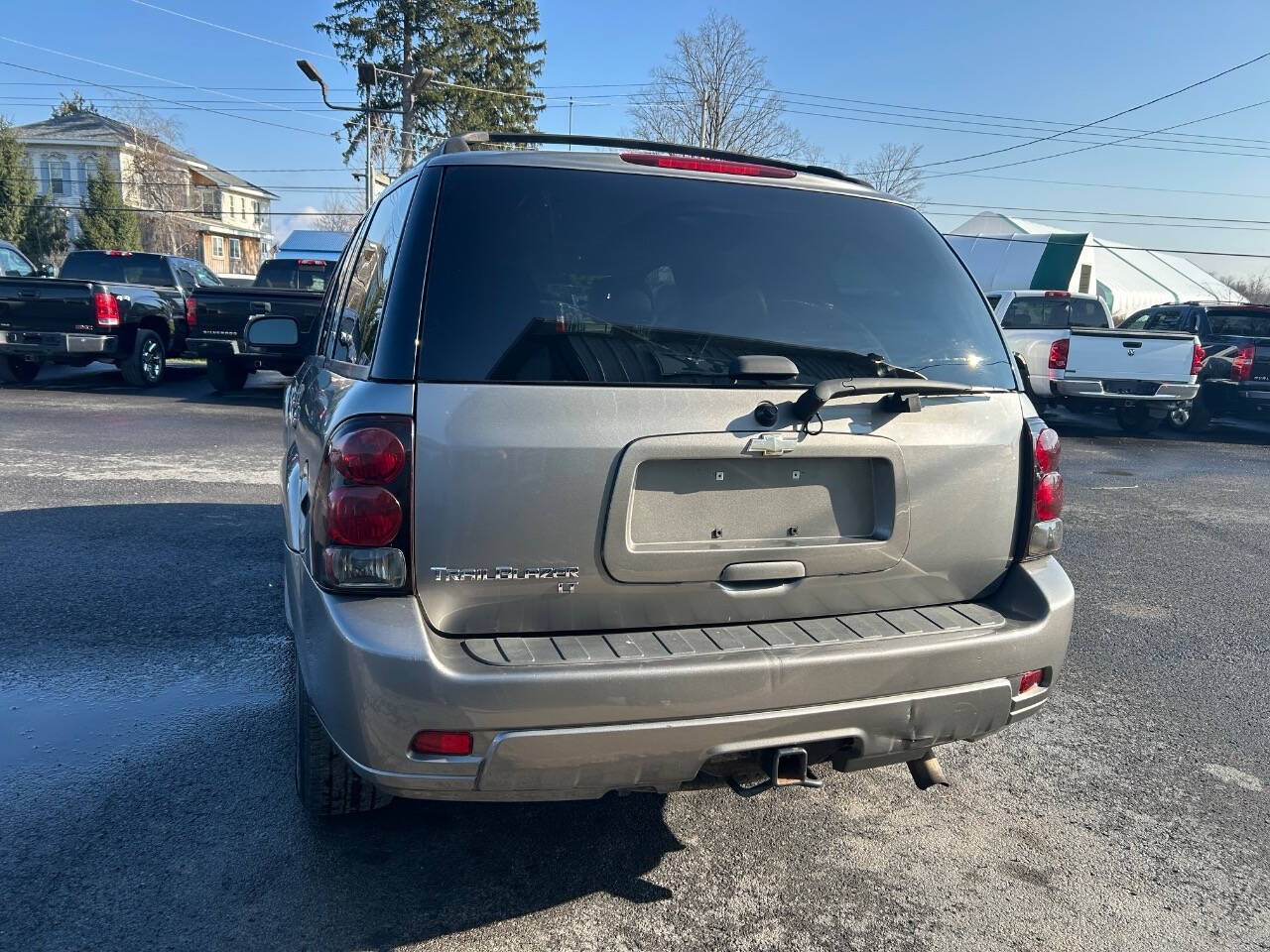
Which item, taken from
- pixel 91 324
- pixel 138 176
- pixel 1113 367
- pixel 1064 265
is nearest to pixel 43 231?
pixel 138 176

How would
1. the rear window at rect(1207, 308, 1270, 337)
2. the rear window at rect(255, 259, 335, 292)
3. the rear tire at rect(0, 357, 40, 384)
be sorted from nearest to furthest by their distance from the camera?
1. the rear tire at rect(0, 357, 40, 384)
2. the rear window at rect(1207, 308, 1270, 337)
3. the rear window at rect(255, 259, 335, 292)

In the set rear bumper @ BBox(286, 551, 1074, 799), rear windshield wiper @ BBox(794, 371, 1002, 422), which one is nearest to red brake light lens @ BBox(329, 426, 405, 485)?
rear bumper @ BBox(286, 551, 1074, 799)

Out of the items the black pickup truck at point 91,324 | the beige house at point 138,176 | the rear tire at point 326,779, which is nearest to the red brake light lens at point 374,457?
the rear tire at point 326,779

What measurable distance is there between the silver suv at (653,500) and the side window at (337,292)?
2.70ft

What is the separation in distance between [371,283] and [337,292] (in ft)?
4.18

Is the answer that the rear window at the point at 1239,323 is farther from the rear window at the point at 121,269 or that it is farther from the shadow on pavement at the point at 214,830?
the rear window at the point at 121,269

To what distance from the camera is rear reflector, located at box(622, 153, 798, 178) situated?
279 cm

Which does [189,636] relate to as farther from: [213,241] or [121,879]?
[213,241]

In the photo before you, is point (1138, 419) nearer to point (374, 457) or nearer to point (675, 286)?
point (675, 286)

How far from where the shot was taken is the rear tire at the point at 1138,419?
1390 centimetres

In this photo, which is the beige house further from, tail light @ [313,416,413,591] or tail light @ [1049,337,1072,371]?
tail light @ [313,416,413,591]

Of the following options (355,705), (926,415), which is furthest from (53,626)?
(926,415)

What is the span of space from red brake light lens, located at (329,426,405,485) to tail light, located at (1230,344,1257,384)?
48.8ft

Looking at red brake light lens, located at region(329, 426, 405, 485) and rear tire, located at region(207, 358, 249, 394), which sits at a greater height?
red brake light lens, located at region(329, 426, 405, 485)
